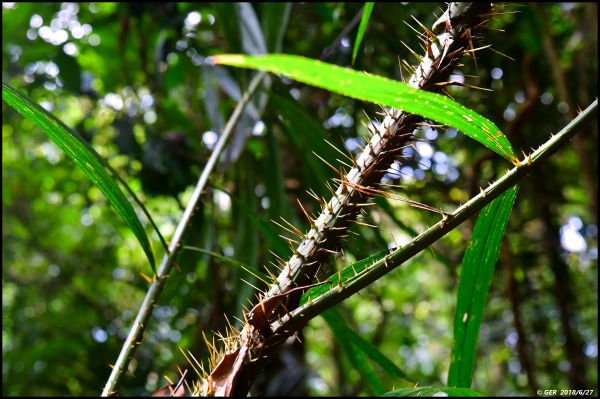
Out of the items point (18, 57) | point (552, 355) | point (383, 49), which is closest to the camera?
point (383, 49)

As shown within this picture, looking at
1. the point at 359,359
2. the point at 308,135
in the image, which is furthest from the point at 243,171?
the point at 359,359

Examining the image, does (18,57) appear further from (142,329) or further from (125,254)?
(125,254)

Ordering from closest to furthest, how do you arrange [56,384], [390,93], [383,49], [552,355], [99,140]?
[390,93] → [383,49] → [56,384] → [552,355] → [99,140]

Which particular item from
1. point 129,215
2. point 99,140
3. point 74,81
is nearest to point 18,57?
point 74,81

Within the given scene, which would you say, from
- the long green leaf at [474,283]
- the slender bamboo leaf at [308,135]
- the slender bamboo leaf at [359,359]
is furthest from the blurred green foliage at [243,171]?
the long green leaf at [474,283]

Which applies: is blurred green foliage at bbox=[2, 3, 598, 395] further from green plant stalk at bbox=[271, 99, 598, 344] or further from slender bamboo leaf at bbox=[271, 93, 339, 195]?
green plant stalk at bbox=[271, 99, 598, 344]
